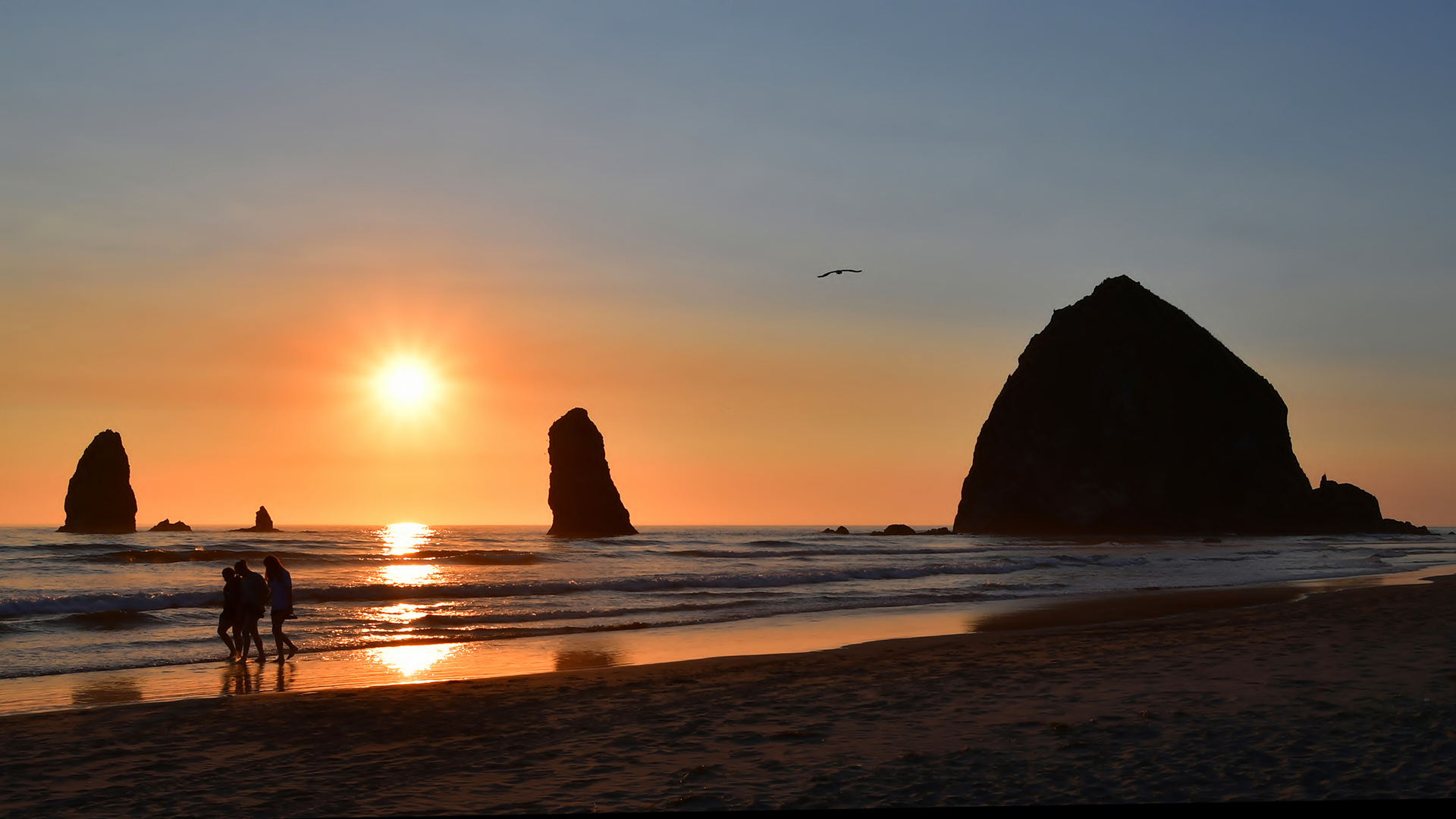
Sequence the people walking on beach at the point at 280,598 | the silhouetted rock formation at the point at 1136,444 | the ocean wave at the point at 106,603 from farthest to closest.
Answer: the silhouetted rock formation at the point at 1136,444
the ocean wave at the point at 106,603
the people walking on beach at the point at 280,598

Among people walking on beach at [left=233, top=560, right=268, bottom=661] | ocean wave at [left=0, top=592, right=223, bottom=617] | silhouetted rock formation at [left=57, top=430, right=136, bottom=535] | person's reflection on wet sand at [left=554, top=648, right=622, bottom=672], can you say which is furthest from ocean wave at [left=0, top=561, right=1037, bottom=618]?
silhouetted rock formation at [left=57, top=430, right=136, bottom=535]

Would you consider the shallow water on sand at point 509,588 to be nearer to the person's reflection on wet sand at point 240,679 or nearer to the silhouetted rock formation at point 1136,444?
the person's reflection on wet sand at point 240,679

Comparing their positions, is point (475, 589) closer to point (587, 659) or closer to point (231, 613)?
point (231, 613)

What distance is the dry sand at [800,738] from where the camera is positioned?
7.37 m

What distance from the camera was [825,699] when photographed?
11.5 meters

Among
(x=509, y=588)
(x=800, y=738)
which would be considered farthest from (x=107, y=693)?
(x=509, y=588)

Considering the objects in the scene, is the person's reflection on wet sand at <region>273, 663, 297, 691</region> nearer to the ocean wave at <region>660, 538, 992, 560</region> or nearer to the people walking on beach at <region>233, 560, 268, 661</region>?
the people walking on beach at <region>233, 560, 268, 661</region>

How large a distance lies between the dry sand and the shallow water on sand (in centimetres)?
734

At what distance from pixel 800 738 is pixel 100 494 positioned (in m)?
116

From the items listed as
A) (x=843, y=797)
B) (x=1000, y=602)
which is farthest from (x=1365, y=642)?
(x=1000, y=602)

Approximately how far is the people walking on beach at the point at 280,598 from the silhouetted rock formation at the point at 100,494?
3999 inches

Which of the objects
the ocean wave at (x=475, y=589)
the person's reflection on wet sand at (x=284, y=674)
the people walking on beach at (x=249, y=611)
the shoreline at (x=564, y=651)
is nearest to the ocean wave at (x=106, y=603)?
the ocean wave at (x=475, y=589)

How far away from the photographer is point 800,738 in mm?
9359

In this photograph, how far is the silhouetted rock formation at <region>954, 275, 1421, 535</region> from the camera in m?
113
